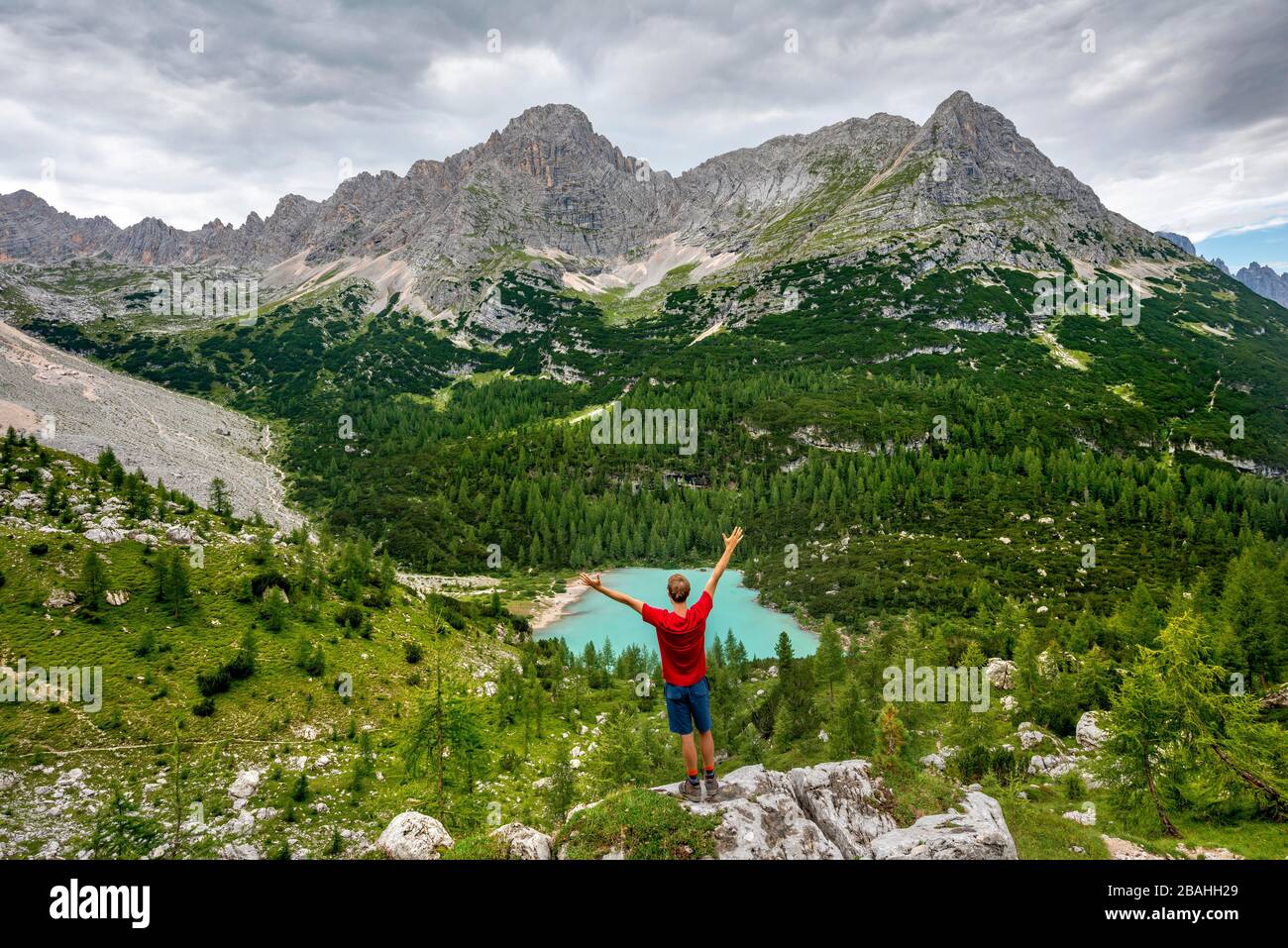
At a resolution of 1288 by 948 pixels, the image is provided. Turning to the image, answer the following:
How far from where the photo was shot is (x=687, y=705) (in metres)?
10.2

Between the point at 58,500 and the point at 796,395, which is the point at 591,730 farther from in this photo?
the point at 796,395

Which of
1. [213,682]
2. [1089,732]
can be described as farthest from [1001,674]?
[213,682]

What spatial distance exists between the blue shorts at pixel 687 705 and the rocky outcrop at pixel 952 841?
528 centimetres

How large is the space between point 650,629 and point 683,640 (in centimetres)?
9501

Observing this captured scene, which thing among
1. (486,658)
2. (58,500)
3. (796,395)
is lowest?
(486,658)

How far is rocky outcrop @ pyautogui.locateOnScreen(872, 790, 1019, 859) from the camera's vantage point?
1198 cm

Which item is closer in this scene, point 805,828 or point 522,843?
point 522,843

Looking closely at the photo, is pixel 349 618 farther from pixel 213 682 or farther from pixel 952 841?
pixel 952 841

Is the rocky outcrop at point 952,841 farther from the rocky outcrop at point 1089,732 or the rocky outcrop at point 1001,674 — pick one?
the rocky outcrop at point 1001,674

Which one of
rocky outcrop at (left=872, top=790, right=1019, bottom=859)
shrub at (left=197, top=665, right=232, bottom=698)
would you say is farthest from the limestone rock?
rocky outcrop at (left=872, top=790, right=1019, bottom=859)

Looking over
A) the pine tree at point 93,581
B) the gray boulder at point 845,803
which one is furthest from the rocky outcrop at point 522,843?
the pine tree at point 93,581
